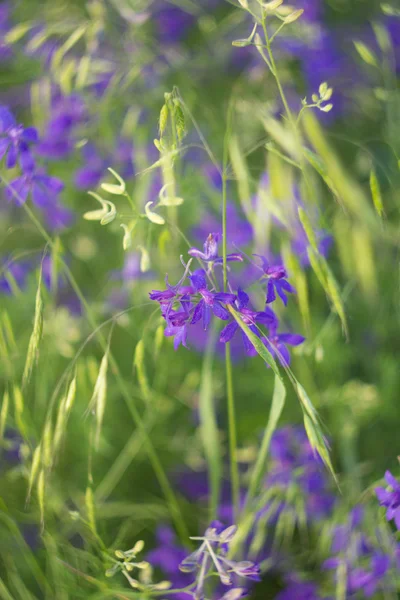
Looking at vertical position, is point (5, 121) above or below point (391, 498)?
above

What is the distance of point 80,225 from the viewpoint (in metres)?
1.74

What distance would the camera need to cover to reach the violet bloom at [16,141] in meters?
0.90

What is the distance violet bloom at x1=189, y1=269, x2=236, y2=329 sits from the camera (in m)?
0.68

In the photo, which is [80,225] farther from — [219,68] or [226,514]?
[226,514]

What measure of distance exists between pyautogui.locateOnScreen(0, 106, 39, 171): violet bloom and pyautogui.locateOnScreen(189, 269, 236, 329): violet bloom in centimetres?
35

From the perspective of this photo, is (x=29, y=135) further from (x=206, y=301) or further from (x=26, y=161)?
(x=206, y=301)

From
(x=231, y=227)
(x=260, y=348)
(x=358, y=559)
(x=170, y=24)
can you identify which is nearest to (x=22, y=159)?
(x=260, y=348)

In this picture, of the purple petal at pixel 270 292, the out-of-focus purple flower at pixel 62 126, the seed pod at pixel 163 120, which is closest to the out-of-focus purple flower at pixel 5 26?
the out-of-focus purple flower at pixel 62 126

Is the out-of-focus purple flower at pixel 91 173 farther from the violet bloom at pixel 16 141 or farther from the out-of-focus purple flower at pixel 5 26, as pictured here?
the violet bloom at pixel 16 141

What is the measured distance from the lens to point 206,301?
68 cm

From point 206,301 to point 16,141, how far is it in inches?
16.0

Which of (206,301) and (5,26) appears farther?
(5,26)

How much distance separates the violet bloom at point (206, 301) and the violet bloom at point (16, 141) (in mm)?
353

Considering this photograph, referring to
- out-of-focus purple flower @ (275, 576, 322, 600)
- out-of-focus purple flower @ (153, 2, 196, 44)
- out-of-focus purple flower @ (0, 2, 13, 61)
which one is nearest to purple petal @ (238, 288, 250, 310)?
out-of-focus purple flower @ (275, 576, 322, 600)
